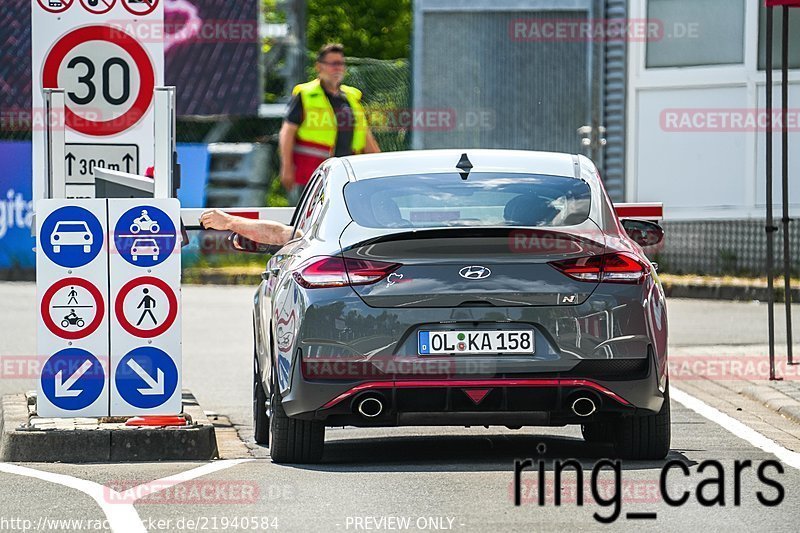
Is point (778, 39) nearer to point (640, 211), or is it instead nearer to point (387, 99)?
point (387, 99)

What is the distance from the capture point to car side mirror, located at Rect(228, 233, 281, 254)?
987 cm

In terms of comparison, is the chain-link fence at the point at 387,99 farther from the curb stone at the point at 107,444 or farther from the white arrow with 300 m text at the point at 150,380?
the curb stone at the point at 107,444

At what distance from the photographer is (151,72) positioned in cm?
1066

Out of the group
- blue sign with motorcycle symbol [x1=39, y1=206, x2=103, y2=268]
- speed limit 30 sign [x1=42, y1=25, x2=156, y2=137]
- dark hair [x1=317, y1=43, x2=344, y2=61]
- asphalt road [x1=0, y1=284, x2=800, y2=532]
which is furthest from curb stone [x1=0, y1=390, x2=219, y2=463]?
dark hair [x1=317, y1=43, x2=344, y2=61]

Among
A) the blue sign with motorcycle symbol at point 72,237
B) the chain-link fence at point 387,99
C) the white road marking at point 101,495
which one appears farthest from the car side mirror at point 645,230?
the chain-link fence at point 387,99

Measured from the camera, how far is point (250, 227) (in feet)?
32.9

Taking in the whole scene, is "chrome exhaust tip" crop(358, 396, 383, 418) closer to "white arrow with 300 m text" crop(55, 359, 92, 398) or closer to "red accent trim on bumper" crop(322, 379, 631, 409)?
"red accent trim on bumper" crop(322, 379, 631, 409)

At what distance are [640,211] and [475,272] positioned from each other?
244 cm

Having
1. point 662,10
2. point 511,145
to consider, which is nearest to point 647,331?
point 662,10

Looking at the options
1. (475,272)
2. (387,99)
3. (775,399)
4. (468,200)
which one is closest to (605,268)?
(475,272)

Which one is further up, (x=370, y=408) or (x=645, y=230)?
(x=645, y=230)

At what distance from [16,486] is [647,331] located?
279 centimetres

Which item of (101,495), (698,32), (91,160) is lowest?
(101,495)

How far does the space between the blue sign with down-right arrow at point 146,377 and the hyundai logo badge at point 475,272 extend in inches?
69.7
